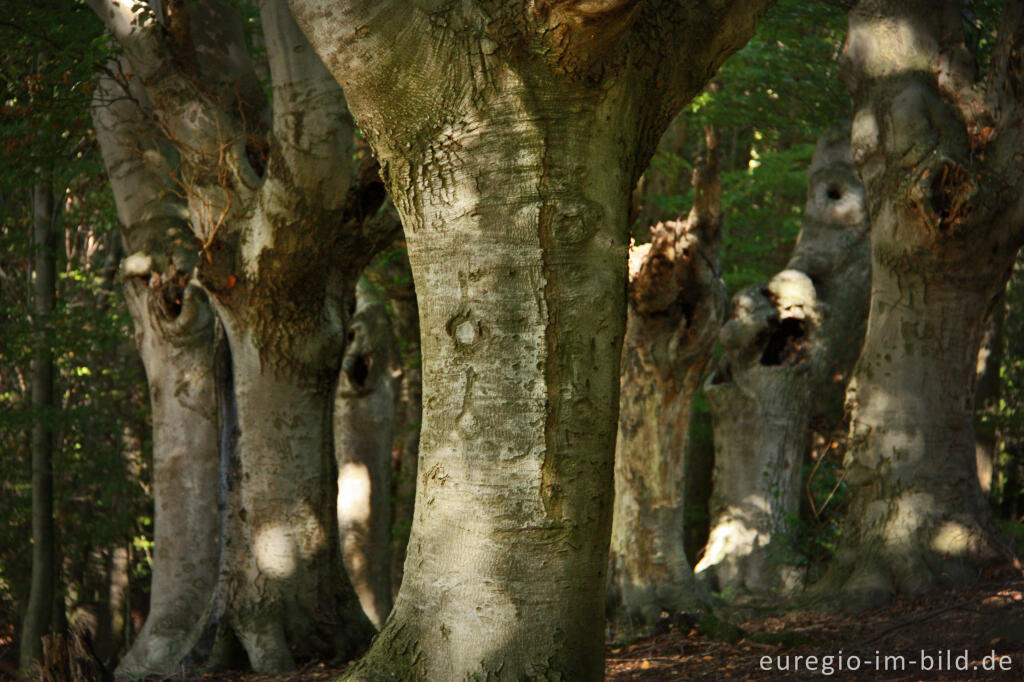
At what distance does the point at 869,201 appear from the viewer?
23.2 ft

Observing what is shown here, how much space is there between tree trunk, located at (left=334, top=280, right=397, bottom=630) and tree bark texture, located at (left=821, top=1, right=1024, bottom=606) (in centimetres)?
492

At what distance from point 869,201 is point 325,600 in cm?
485

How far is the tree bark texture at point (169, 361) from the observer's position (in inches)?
304

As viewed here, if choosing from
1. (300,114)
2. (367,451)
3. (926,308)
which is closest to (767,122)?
(926,308)

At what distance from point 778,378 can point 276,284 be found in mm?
5042

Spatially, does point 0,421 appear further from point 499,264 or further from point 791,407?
point 499,264

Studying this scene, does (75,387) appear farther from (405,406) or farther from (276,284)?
(276,284)

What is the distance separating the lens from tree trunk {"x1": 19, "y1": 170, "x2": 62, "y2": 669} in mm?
11305

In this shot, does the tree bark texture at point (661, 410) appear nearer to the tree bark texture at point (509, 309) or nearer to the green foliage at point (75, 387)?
the tree bark texture at point (509, 309)

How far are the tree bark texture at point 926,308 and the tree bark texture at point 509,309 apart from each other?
3516 millimetres

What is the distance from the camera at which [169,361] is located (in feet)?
26.0

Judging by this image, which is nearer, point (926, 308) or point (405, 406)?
point (926, 308)

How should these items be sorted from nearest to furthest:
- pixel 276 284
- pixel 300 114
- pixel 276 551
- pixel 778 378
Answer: pixel 300 114
pixel 276 284
pixel 276 551
pixel 778 378

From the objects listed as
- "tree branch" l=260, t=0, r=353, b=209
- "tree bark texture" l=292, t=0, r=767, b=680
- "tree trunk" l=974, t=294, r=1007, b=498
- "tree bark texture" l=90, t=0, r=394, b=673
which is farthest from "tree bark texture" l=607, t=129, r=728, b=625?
"tree trunk" l=974, t=294, r=1007, b=498
